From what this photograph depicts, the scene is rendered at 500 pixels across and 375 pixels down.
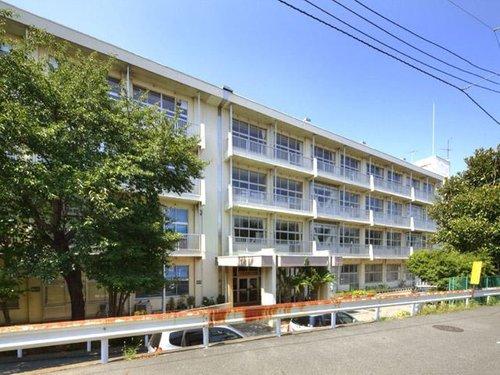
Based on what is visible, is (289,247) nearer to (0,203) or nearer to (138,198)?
(138,198)

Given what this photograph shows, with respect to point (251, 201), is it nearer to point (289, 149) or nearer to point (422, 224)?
point (289, 149)

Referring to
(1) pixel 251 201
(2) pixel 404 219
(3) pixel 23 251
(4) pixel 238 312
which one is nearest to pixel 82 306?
(3) pixel 23 251

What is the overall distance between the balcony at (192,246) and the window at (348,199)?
48.9 feet

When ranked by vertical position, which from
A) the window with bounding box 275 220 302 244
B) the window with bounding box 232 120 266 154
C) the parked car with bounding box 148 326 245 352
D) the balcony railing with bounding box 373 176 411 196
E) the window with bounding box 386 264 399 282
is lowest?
the window with bounding box 386 264 399 282

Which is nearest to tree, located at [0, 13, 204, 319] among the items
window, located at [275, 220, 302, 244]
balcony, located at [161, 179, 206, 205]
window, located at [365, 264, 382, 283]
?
balcony, located at [161, 179, 206, 205]

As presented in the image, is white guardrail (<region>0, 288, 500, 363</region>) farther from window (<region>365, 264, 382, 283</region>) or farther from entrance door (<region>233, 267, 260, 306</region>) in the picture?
window (<region>365, 264, 382, 283</region>)

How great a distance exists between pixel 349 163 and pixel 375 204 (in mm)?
5577

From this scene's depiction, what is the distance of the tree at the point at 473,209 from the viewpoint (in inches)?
679

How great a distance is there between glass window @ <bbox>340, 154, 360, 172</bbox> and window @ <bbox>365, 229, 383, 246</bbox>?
20.3 ft

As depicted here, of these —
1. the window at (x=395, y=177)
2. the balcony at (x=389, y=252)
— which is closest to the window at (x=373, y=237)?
the balcony at (x=389, y=252)

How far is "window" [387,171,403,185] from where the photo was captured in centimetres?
3641

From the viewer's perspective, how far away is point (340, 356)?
19.7 ft

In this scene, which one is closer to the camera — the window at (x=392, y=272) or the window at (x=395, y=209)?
the window at (x=392, y=272)

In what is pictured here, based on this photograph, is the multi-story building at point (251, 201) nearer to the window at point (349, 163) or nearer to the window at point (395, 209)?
the window at point (349, 163)
